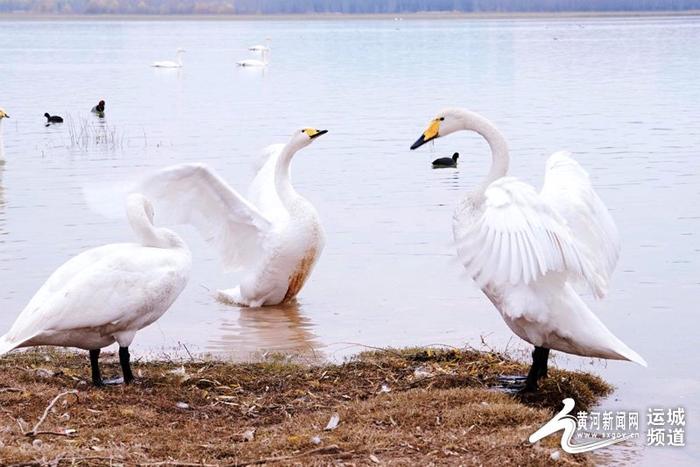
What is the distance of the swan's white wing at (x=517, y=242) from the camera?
6.23 metres

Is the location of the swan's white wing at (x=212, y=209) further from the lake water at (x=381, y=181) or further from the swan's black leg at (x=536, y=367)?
the swan's black leg at (x=536, y=367)

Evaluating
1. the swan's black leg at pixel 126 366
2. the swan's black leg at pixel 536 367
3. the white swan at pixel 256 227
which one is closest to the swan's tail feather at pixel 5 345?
the swan's black leg at pixel 126 366

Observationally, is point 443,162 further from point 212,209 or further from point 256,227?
point 212,209

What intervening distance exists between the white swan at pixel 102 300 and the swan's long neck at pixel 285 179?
9.70ft

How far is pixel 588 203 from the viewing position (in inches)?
292

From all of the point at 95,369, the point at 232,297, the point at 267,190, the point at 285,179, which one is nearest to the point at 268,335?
the point at 232,297

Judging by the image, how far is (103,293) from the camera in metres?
6.92

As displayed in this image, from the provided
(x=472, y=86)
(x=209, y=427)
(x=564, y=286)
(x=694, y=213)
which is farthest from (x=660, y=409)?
(x=472, y=86)

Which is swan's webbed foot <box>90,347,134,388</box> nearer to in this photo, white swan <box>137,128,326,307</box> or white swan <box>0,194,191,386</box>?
white swan <box>0,194,191,386</box>

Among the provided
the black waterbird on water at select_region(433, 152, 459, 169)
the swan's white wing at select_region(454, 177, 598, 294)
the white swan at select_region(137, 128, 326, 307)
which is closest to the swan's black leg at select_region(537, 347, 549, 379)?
the swan's white wing at select_region(454, 177, 598, 294)

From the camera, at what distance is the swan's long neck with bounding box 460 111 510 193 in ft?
25.7

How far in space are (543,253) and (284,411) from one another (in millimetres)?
1688

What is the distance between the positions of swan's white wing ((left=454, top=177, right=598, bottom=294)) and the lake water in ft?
3.95

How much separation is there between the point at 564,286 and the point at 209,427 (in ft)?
7.16
